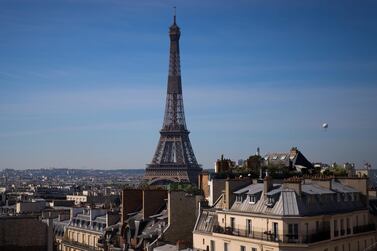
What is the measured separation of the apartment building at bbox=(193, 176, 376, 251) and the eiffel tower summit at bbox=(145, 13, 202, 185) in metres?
106

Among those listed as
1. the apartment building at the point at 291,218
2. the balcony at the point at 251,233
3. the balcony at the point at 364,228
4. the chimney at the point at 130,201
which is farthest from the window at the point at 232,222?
the chimney at the point at 130,201

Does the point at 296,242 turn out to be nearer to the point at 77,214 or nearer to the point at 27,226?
the point at 27,226

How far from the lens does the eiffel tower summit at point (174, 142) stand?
144m

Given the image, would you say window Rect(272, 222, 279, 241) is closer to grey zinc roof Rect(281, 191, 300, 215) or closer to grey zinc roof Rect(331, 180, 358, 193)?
grey zinc roof Rect(281, 191, 300, 215)

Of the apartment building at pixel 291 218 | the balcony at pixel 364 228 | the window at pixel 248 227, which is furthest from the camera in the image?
the balcony at pixel 364 228

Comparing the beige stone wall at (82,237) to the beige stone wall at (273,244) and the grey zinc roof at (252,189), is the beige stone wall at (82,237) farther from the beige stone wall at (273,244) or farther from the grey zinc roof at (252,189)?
the grey zinc roof at (252,189)

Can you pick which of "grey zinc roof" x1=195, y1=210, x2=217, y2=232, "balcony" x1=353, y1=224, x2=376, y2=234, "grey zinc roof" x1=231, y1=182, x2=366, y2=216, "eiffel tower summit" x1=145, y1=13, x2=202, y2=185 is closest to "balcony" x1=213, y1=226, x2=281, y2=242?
"grey zinc roof" x1=195, y1=210, x2=217, y2=232

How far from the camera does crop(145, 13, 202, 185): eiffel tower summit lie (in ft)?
474

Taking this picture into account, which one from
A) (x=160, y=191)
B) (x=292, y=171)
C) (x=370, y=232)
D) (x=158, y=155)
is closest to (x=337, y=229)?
(x=370, y=232)

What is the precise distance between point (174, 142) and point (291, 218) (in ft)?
387

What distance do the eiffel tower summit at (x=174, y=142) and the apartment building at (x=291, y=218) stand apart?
106302 millimetres

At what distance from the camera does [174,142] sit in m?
148

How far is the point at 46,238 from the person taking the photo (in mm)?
39188

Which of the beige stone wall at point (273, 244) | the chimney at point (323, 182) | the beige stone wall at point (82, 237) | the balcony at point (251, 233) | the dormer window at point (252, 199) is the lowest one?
the beige stone wall at point (82, 237)
